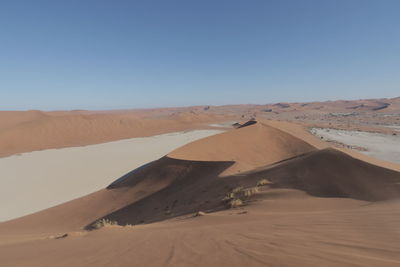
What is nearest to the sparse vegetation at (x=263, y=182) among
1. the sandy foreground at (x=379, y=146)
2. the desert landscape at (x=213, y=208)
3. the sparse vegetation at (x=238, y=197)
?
the desert landscape at (x=213, y=208)

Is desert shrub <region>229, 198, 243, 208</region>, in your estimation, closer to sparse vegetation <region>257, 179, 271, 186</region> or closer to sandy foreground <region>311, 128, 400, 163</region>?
sparse vegetation <region>257, 179, 271, 186</region>

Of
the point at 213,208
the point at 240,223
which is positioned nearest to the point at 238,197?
the point at 213,208

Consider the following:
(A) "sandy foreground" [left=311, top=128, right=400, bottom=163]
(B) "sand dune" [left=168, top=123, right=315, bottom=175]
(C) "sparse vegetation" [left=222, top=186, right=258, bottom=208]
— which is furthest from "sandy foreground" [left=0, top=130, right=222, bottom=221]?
(A) "sandy foreground" [left=311, top=128, right=400, bottom=163]

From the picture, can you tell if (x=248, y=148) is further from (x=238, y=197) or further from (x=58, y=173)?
(x=58, y=173)

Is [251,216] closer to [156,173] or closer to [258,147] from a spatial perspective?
[156,173]

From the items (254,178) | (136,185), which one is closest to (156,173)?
(136,185)
